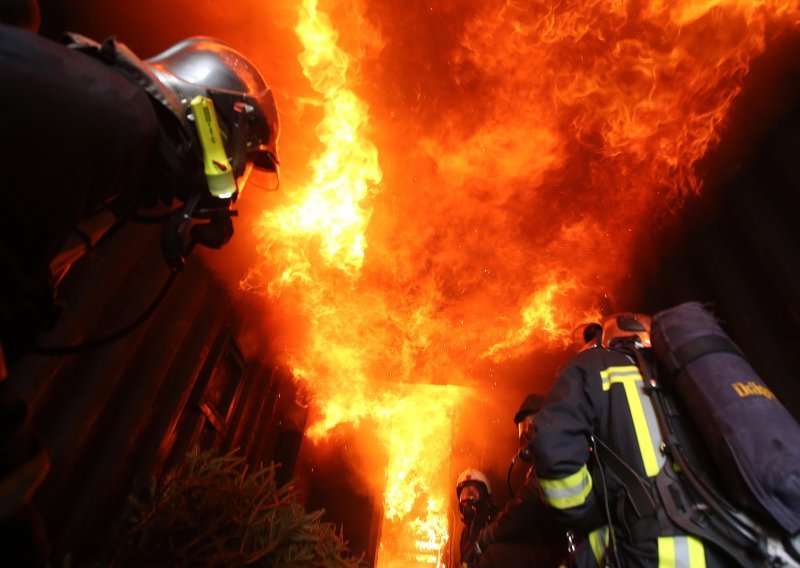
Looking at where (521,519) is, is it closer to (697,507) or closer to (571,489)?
(571,489)

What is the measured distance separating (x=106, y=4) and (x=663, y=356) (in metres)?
3.85

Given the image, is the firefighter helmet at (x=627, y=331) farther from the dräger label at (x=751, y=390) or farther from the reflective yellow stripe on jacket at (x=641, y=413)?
the dräger label at (x=751, y=390)

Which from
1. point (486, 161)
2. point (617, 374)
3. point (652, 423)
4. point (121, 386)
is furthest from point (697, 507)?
point (486, 161)

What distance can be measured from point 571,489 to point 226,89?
2.73m

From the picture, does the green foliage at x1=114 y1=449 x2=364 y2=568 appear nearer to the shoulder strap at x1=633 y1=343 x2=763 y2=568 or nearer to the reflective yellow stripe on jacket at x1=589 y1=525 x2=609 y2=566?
the reflective yellow stripe on jacket at x1=589 y1=525 x2=609 y2=566

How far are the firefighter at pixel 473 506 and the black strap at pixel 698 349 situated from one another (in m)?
3.71

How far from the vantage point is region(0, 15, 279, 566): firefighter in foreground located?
0.88 metres

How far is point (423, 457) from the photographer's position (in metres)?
8.84

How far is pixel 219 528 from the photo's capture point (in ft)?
6.86

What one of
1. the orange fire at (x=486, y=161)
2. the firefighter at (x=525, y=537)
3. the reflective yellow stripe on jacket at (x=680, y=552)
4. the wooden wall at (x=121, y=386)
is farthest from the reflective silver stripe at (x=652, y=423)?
the wooden wall at (x=121, y=386)

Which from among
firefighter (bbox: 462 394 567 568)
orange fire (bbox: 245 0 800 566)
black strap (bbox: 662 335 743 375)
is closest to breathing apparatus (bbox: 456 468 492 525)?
firefighter (bbox: 462 394 567 568)

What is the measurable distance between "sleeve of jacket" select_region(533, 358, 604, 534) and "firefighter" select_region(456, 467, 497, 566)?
9.97 feet

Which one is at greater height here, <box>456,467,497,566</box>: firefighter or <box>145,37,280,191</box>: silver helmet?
<box>145,37,280,191</box>: silver helmet

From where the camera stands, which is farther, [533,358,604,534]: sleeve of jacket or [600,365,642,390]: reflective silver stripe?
[600,365,642,390]: reflective silver stripe
